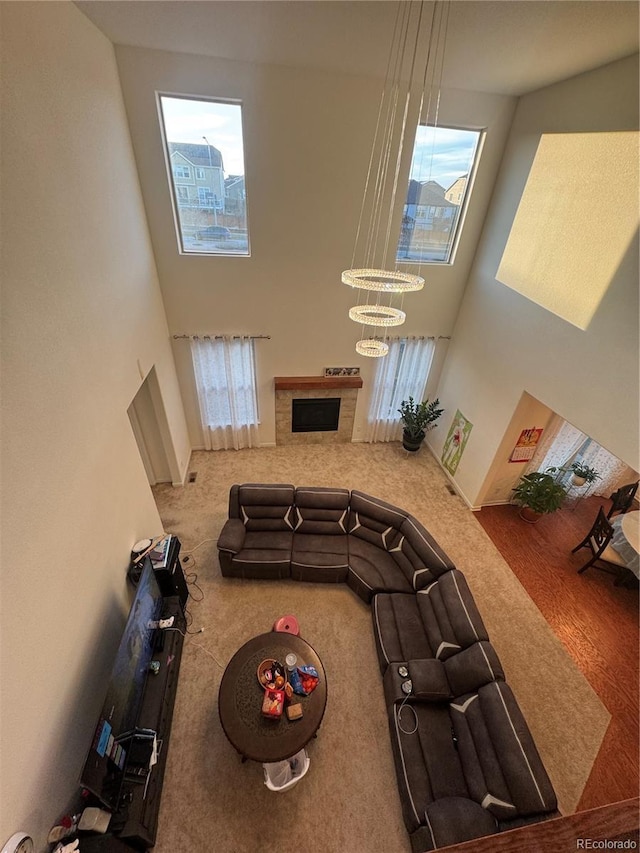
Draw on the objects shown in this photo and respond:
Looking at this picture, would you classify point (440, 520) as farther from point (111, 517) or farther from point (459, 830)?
point (111, 517)

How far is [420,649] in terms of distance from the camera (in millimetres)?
3588

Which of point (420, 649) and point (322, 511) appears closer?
point (420, 649)

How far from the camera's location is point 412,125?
4.52 metres

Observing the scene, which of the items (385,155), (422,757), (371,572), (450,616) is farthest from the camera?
(385,155)

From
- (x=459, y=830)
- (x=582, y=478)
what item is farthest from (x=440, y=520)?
(x=459, y=830)

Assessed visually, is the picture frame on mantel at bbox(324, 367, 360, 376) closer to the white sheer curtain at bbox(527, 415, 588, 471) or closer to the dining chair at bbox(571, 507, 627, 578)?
the white sheer curtain at bbox(527, 415, 588, 471)

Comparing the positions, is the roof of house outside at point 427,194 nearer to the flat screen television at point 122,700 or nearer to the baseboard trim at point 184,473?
the baseboard trim at point 184,473

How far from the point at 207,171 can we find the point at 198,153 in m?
0.19

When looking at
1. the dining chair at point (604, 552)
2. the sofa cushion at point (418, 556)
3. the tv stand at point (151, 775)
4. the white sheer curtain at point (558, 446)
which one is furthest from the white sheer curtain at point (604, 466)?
the tv stand at point (151, 775)

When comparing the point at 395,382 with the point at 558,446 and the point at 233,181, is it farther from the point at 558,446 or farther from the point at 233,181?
the point at 233,181

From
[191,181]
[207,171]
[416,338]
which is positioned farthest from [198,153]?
[416,338]

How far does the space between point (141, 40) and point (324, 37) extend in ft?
5.95

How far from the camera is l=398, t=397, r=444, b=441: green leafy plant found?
6.38 meters

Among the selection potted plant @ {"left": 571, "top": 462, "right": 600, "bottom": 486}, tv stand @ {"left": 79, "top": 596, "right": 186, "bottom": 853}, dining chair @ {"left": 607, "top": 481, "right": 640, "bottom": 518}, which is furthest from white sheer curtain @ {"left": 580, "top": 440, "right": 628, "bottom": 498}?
tv stand @ {"left": 79, "top": 596, "right": 186, "bottom": 853}
